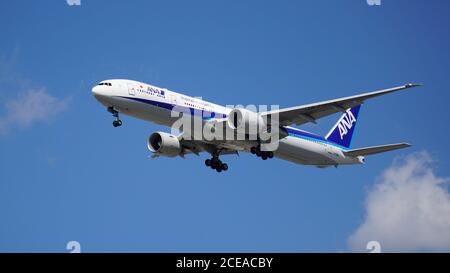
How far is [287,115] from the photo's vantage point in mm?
39062

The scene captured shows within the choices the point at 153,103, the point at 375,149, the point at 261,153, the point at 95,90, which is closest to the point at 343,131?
the point at 375,149

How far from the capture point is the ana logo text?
48.9 meters

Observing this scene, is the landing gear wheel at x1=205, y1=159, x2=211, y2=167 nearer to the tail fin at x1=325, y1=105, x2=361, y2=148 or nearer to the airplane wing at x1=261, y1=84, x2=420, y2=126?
the airplane wing at x1=261, y1=84, x2=420, y2=126

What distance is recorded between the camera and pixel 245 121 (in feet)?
125

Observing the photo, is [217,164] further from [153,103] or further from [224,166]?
[153,103]

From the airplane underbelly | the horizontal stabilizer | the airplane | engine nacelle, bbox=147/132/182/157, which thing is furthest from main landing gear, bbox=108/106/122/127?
the horizontal stabilizer

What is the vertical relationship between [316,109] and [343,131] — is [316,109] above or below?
below

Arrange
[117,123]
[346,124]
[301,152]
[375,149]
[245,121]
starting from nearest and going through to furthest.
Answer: [117,123], [245,121], [375,149], [301,152], [346,124]

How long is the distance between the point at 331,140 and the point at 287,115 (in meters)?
8.96

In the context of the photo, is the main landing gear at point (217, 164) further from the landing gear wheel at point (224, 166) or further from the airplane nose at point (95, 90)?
the airplane nose at point (95, 90)

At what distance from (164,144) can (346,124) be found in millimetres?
14717

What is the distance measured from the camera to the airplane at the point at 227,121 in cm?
3772
